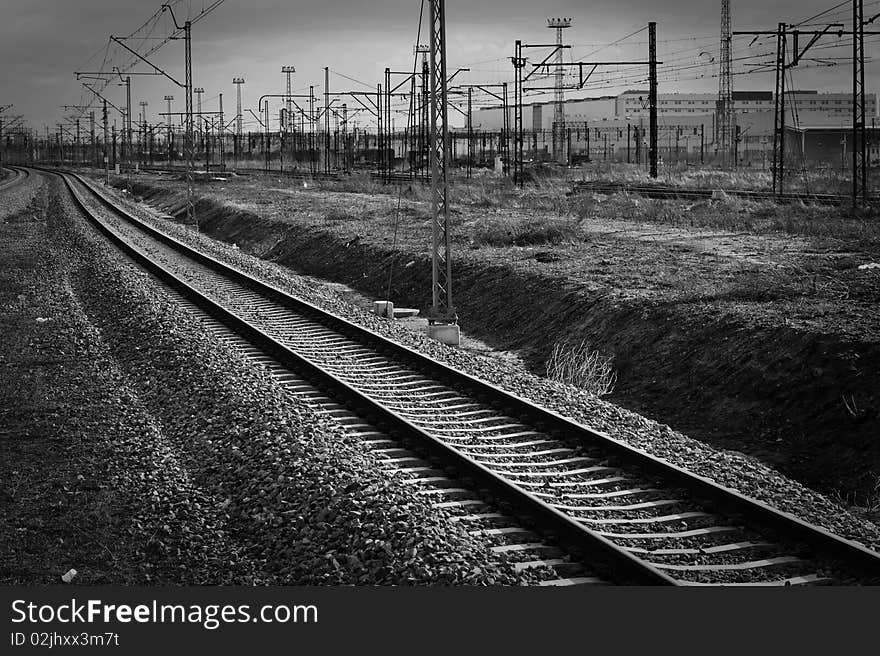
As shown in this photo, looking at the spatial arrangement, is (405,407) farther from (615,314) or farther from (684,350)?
(615,314)

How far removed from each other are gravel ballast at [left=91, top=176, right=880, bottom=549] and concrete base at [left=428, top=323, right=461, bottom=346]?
0.29 m

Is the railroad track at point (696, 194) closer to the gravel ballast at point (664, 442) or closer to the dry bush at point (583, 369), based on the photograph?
the dry bush at point (583, 369)

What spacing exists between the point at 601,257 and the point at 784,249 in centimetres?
423

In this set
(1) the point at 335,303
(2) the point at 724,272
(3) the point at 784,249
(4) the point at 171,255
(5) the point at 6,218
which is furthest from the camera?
(5) the point at 6,218

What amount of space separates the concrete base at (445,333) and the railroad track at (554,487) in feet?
6.77

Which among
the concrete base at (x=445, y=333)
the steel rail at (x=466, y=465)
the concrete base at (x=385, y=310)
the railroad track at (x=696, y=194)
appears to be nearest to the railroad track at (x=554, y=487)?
the steel rail at (x=466, y=465)

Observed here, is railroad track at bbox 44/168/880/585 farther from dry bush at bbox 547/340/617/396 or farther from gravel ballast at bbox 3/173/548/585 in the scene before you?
dry bush at bbox 547/340/617/396

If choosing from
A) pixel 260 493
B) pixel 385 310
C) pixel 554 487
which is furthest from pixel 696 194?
pixel 260 493

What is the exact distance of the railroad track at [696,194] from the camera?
118 feet

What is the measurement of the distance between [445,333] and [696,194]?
94.2 feet

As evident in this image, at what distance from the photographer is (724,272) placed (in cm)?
1984

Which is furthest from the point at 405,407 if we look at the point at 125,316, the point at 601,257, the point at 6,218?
the point at 6,218

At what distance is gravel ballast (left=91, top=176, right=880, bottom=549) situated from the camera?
8.70 m

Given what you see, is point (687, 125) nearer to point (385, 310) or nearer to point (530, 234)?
point (530, 234)
